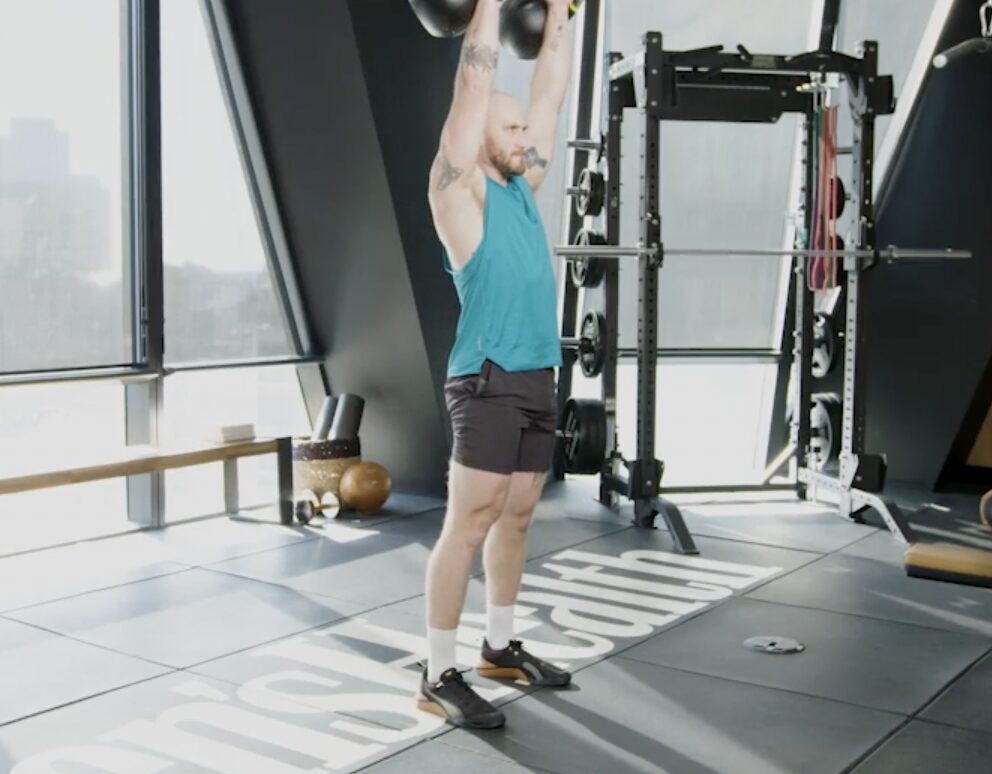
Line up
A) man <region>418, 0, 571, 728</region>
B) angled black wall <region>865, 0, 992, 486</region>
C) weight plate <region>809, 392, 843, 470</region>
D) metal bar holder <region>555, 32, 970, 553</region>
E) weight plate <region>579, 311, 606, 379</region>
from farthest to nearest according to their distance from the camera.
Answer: angled black wall <region>865, 0, 992, 486</region>
weight plate <region>809, 392, 843, 470</region>
weight plate <region>579, 311, 606, 379</region>
metal bar holder <region>555, 32, 970, 553</region>
man <region>418, 0, 571, 728</region>

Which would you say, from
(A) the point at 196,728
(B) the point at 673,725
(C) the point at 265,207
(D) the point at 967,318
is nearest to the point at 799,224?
(D) the point at 967,318

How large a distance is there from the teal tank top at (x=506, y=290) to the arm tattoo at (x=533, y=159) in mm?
47

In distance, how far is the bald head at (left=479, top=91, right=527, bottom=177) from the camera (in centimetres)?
254

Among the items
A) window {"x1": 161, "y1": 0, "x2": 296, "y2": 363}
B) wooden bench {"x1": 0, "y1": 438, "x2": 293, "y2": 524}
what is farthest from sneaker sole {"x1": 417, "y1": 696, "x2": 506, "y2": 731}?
window {"x1": 161, "y1": 0, "x2": 296, "y2": 363}

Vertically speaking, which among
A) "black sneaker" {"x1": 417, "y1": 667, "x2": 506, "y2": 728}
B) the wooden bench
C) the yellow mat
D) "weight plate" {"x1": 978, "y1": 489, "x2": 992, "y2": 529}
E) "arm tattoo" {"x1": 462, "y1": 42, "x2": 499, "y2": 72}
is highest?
"arm tattoo" {"x1": 462, "y1": 42, "x2": 499, "y2": 72}

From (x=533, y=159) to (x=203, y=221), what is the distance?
2740 millimetres

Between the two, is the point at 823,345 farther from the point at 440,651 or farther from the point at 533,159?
the point at 440,651

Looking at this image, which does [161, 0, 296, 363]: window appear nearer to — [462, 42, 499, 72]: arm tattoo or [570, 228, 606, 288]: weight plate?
[570, 228, 606, 288]: weight plate

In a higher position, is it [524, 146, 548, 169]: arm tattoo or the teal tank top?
[524, 146, 548, 169]: arm tattoo

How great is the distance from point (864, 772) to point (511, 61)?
13.5ft

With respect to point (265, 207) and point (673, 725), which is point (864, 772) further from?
point (265, 207)

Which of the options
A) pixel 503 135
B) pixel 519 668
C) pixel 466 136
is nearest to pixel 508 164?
pixel 503 135

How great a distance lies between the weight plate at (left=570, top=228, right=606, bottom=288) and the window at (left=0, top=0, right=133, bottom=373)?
1.82 meters

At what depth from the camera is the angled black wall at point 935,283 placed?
5.34m
